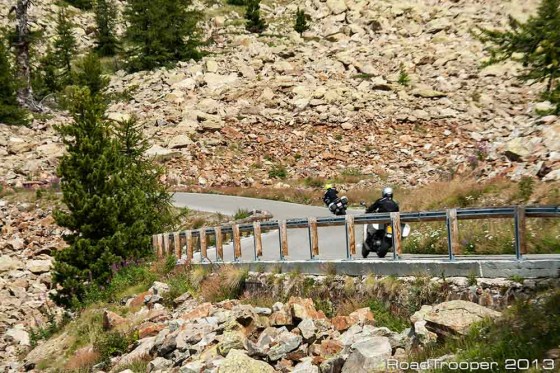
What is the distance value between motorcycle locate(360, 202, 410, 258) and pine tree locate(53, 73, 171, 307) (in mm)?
11627

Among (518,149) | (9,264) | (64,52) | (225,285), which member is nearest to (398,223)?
(225,285)

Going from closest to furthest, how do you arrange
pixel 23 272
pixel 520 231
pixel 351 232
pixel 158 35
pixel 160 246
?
pixel 520 231
pixel 351 232
pixel 160 246
pixel 23 272
pixel 158 35

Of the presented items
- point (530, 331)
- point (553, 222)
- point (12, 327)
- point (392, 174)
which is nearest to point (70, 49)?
point (392, 174)

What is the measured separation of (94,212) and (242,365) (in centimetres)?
1403

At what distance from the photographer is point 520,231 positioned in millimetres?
10125

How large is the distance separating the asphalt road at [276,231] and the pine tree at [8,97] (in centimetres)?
1797

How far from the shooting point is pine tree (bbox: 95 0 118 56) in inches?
2721

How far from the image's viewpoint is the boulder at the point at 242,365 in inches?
400

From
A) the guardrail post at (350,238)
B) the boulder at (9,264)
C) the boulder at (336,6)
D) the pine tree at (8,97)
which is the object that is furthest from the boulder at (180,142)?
the guardrail post at (350,238)

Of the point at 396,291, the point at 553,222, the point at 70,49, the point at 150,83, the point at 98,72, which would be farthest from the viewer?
the point at 70,49

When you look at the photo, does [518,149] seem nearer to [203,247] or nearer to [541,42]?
[203,247]

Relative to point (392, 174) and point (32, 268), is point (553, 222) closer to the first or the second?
point (32, 268)

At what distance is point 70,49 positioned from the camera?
63.9m

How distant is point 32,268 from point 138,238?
370 inches
